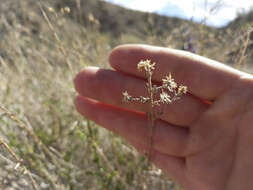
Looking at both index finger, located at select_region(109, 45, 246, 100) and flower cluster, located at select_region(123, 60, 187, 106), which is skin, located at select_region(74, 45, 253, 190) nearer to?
index finger, located at select_region(109, 45, 246, 100)

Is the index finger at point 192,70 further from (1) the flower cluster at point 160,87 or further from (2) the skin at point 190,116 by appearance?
(1) the flower cluster at point 160,87

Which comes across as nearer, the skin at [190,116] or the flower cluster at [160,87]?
the flower cluster at [160,87]

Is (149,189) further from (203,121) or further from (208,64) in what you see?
(208,64)

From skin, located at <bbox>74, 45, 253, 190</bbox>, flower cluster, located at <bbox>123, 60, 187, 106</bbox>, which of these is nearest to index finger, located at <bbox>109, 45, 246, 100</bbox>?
skin, located at <bbox>74, 45, 253, 190</bbox>

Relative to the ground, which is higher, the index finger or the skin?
the index finger

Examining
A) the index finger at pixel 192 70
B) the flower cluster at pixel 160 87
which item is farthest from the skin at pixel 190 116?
the flower cluster at pixel 160 87

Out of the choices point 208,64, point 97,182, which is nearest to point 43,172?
point 97,182

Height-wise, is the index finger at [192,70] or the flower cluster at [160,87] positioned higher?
the flower cluster at [160,87]

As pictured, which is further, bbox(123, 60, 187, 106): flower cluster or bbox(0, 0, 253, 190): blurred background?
bbox(0, 0, 253, 190): blurred background
